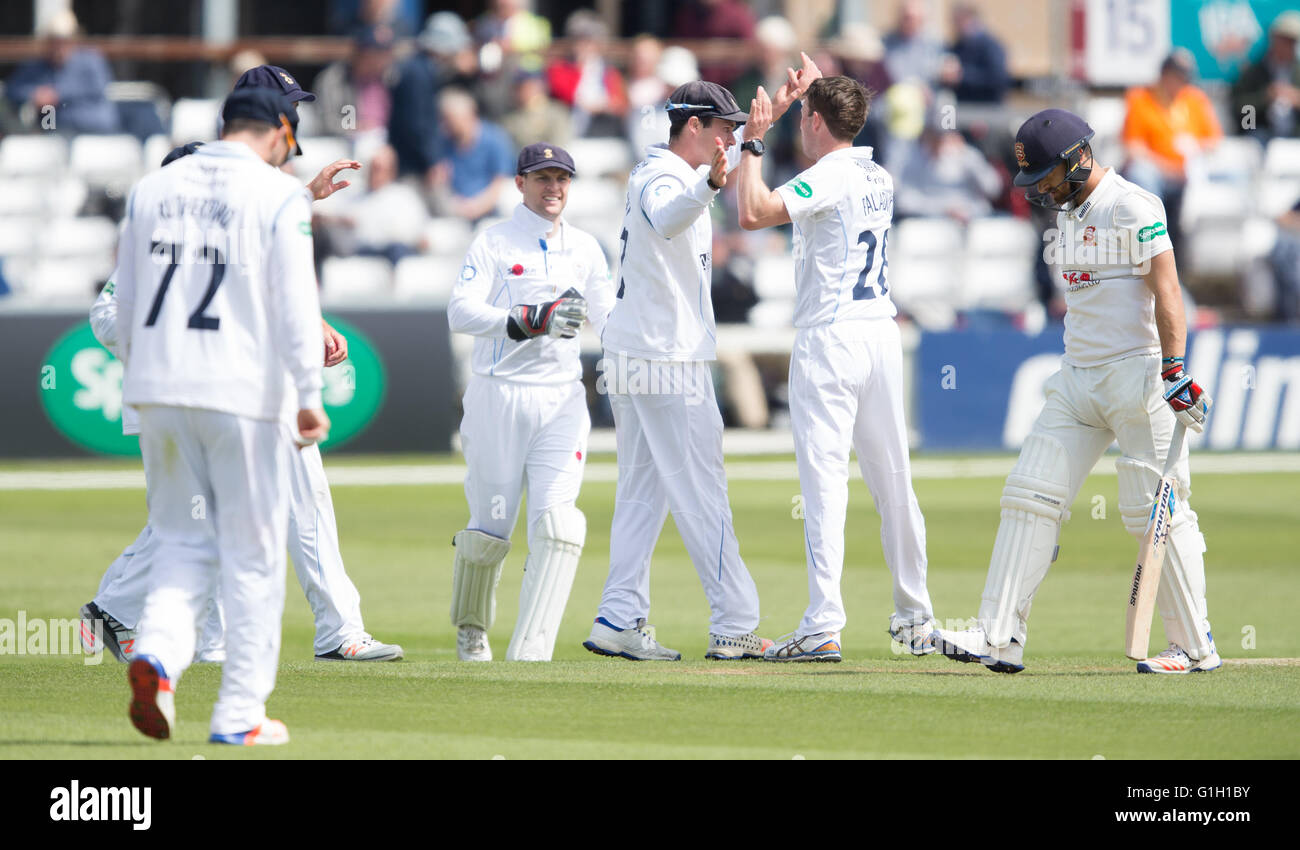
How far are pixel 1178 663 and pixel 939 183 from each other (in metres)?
13.7

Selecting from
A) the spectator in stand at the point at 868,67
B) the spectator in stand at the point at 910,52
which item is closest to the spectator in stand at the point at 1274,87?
the spectator in stand at the point at 910,52

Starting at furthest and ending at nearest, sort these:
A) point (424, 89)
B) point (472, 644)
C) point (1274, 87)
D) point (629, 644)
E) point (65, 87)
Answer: point (1274, 87), point (65, 87), point (424, 89), point (472, 644), point (629, 644)

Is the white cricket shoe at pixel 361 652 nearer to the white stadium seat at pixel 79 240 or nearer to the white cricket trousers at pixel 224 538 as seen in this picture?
the white cricket trousers at pixel 224 538

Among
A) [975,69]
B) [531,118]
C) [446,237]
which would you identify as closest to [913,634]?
[446,237]

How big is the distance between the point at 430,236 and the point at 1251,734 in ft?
46.4

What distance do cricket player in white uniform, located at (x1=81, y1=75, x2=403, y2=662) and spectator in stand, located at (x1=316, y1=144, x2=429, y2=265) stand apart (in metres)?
10.9

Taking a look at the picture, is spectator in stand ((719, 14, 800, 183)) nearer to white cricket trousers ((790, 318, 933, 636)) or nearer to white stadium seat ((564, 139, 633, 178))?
white stadium seat ((564, 139, 633, 178))

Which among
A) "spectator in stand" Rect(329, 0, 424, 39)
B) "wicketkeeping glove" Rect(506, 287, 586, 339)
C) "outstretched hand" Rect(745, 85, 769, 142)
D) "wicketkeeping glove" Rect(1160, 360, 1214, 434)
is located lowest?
"wicketkeeping glove" Rect(1160, 360, 1214, 434)

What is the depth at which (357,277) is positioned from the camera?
1900cm

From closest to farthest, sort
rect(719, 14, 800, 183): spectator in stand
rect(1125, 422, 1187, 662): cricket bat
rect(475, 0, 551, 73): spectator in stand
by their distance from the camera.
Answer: rect(1125, 422, 1187, 662): cricket bat < rect(719, 14, 800, 183): spectator in stand < rect(475, 0, 551, 73): spectator in stand

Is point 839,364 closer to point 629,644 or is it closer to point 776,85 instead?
point 629,644

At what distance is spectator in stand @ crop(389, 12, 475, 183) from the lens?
19.3 meters

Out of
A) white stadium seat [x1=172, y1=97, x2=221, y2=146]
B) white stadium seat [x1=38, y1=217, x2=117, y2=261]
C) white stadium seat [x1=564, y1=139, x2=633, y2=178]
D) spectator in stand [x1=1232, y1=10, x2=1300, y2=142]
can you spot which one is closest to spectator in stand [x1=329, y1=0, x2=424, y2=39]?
white stadium seat [x1=172, y1=97, x2=221, y2=146]
